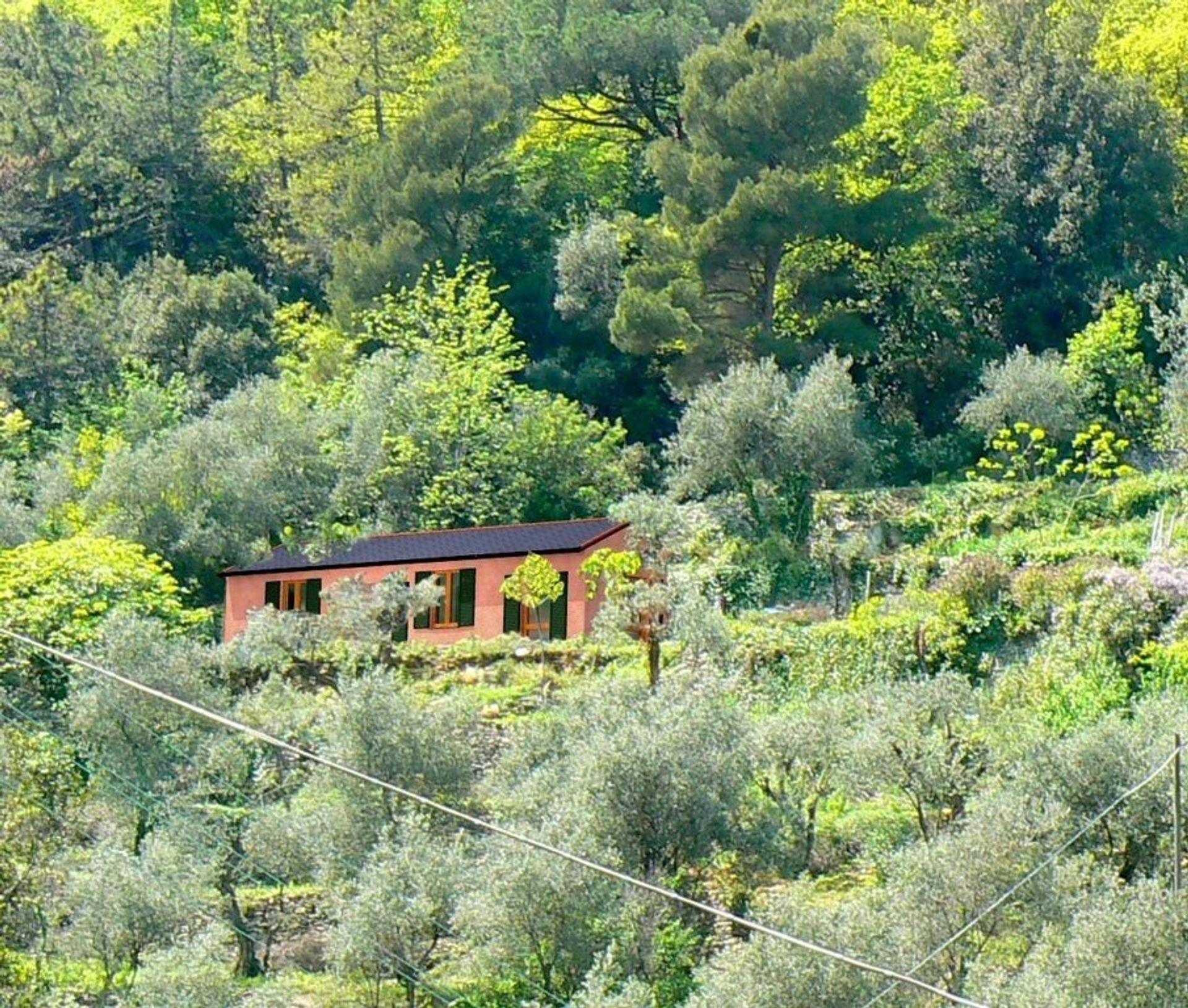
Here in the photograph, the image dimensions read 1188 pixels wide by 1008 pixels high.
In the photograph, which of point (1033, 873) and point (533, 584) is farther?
point (533, 584)

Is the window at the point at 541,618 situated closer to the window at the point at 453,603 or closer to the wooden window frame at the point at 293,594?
the window at the point at 453,603

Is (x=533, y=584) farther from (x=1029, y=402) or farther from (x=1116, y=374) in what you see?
(x=1116, y=374)

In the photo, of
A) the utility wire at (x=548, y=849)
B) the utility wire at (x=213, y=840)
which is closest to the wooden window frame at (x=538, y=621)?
the utility wire at (x=213, y=840)

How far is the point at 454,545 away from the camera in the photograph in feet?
162

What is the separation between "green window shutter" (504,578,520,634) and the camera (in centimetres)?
4812

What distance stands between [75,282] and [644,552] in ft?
74.4

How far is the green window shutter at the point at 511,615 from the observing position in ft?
158

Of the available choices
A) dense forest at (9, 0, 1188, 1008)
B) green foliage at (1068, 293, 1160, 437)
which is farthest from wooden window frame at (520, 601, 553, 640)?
green foliage at (1068, 293, 1160, 437)

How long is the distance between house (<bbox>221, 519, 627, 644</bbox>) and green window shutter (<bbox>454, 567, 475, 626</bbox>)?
14mm

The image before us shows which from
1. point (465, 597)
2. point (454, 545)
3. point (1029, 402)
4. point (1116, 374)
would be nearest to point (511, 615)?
point (465, 597)

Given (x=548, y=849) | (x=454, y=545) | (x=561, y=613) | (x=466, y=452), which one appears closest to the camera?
(x=548, y=849)

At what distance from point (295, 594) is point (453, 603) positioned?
3111mm

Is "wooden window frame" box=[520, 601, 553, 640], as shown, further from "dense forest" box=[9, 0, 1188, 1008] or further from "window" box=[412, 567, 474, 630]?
"dense forest" box=[9, 0, 1188, 1008]

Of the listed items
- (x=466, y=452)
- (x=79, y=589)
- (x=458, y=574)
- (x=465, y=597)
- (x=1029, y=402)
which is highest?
(x=1029, y=402)
